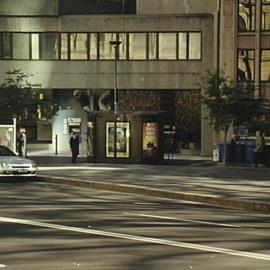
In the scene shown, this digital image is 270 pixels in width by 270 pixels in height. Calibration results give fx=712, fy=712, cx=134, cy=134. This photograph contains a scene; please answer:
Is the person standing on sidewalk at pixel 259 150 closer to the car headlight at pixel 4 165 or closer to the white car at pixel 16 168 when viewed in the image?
the white car at pixel 16 168

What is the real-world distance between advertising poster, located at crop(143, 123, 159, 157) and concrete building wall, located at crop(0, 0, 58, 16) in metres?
16.2

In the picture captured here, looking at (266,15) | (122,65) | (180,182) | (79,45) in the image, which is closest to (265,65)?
(266,15)

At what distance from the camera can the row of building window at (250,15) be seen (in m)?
42.9

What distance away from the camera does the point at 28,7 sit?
46000mm

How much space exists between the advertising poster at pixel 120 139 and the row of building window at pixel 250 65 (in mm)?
12524

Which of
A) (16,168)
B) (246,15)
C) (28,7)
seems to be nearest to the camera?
(16,168)

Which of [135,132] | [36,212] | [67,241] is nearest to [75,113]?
[135,132]

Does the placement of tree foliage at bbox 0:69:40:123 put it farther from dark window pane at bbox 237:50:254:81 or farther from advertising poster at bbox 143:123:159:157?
dark window pane at bbox 237:50:254:81

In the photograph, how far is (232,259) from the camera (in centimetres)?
898

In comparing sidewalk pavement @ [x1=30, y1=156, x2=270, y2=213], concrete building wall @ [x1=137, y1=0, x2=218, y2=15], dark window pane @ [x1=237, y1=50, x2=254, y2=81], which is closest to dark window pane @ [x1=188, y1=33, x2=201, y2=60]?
concrete building wall @ [x1=137, y1=0, x2=218, y2=15]

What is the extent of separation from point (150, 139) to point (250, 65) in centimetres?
1267

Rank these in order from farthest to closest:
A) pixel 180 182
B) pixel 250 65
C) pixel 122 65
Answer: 1. pixel 122 65
2. pixel 250 65
3. pixel 180 182

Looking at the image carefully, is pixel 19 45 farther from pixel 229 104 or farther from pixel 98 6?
pixel 229 104

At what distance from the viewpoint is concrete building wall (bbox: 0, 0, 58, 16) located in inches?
1811
